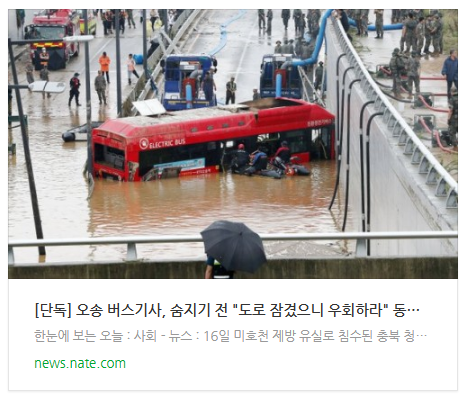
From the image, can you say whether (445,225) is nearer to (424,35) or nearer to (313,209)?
(313,209)

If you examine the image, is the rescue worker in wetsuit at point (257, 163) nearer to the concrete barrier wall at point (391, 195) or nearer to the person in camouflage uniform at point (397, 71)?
the concrete barrier wall at point (391, 195)

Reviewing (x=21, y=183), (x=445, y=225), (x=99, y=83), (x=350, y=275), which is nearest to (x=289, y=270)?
(x=350, y=275)

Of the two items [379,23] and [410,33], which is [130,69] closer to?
[379,23]

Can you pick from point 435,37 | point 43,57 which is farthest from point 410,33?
point 43,57

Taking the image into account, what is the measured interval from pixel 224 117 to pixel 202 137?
3.69ft

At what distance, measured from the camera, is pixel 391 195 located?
86.1ft

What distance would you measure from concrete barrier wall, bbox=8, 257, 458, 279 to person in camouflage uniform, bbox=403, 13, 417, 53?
26532mm

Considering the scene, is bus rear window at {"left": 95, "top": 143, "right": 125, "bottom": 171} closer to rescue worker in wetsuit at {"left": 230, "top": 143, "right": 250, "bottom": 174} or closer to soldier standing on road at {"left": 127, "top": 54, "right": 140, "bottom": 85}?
rescue worker in wetsuit at {"left": 230, "top": 143, "right": 250, "bottom": 174}

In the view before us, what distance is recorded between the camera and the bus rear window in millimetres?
37844

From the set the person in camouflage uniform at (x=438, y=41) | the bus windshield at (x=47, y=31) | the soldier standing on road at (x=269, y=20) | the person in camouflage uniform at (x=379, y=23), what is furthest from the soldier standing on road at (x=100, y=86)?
the soldier standing on road at (x=269, y=20)

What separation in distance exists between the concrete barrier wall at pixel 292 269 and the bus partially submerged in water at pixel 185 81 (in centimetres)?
3492

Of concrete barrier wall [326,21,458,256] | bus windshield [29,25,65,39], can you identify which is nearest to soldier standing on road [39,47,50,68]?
bus windshield [29,25,65,39]

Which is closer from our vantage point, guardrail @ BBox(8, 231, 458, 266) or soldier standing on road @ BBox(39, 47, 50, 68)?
guardrail @ BBox(8, 231, 458, 266)

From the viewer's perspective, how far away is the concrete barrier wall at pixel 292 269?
13367mm
